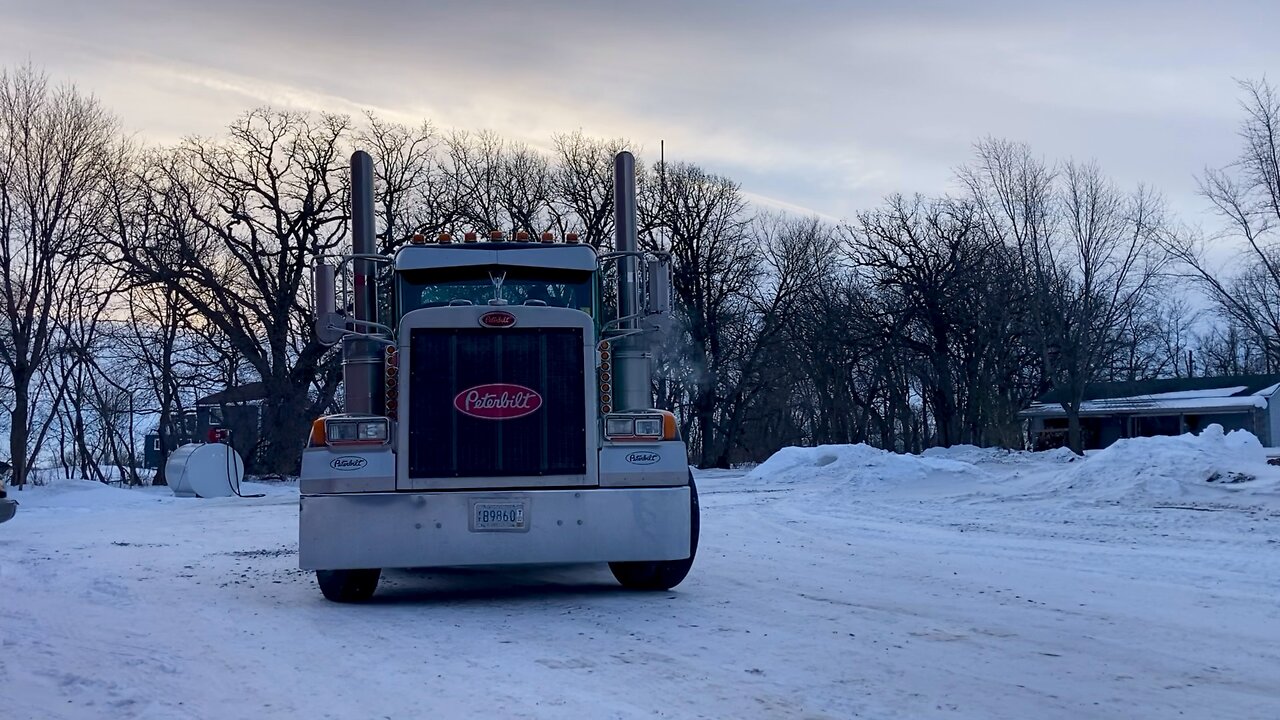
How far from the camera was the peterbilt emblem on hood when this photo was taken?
9.16 m

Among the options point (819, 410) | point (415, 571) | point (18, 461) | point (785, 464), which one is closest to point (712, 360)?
point (819, 410)

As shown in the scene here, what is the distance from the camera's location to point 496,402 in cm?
908

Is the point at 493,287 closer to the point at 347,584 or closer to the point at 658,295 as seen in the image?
the point at 658,295

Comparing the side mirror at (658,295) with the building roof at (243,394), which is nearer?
the side mirror at (658,295)

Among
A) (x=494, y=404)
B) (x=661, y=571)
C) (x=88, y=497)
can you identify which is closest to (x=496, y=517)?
(x=494, y=404)

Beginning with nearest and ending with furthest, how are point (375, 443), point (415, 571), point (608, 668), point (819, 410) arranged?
point (608, 668) → point (375, 443) → point (415, 571) → point (819, 410)

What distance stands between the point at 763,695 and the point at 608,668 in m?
1.08

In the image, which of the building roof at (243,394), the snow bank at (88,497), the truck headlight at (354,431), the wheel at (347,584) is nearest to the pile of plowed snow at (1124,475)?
the wheel at (347,584)

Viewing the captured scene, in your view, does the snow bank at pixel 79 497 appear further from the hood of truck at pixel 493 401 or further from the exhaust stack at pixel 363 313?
the hood of truck at pixel 493 401

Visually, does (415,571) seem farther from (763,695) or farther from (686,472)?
(763,695)

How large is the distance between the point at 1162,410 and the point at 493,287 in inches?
1741

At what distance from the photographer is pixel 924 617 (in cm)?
829

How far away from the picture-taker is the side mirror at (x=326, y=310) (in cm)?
943

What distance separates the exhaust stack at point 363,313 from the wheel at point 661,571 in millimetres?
2468
